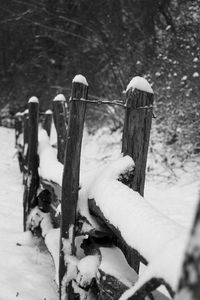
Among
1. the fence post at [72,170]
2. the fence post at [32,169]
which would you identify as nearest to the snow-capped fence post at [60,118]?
the fence post at [32,169]

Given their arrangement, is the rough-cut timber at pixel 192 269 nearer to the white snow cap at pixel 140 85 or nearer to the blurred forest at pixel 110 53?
the white snow cap at pixel 140 85

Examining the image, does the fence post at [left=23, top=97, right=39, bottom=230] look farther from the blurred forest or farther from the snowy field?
the blurred forest

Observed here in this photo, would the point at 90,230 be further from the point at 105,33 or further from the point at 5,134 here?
the point at 5,134

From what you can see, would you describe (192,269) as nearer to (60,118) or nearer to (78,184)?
(78,184)

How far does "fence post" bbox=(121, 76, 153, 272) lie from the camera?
2.88 meters

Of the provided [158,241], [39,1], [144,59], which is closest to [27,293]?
[158,241]

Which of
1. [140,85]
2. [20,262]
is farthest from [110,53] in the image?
[140,85]

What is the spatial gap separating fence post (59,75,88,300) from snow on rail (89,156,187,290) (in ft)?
1.24

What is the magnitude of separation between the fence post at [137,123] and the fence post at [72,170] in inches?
20.4

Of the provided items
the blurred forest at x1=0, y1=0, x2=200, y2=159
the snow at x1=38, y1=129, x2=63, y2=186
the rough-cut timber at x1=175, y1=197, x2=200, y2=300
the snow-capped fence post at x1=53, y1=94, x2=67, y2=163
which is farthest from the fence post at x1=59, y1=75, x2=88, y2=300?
the blurred forest at x1=0, y1=0, x2=200, y2=159

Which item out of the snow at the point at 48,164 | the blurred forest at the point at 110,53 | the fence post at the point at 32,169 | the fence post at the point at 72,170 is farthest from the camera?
the blurred forest at the point at 110,53

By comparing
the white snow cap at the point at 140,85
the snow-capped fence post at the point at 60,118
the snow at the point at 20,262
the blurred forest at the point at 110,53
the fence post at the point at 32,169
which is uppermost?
the blurred forest at the point at 110,53

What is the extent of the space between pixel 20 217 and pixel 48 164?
1.57 m

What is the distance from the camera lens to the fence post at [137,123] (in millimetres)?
2877
